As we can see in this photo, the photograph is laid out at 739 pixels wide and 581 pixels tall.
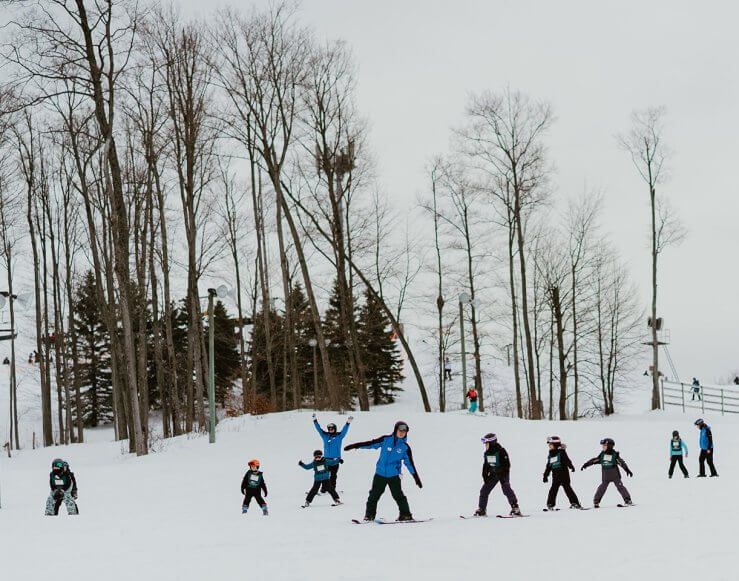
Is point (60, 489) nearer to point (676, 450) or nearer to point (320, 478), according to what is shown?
point (320, 478)

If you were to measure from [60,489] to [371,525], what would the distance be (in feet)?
24.1

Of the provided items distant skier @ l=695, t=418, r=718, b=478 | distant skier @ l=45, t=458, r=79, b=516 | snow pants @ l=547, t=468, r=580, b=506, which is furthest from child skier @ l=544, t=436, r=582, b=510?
distant skier @ l=45, t=458, r=79, b=516

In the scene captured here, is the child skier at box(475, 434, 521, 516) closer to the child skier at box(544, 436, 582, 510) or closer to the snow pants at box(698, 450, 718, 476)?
the child skier at box(544, 436, 582, 510)

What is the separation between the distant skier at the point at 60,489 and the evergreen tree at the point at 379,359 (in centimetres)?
3598

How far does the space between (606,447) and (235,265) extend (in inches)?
1018

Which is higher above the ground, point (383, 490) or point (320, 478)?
point (383, 490)

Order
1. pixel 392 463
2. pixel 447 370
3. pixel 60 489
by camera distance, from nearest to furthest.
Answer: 1. pixel 392 463
2. pixel 60 489
3. pixel 447 370

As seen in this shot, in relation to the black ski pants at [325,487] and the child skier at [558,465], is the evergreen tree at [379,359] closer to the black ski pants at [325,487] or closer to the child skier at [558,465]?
the black ski pants at [325,487]

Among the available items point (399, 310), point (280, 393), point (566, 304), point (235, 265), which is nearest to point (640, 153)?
point (566, 304)

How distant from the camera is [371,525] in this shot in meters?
12.2

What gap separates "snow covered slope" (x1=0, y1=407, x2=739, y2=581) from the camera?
27.3ft

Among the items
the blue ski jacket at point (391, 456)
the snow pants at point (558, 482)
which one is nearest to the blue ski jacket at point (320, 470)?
the blue ski jacket at point (391, 456)

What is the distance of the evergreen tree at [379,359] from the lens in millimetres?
53062

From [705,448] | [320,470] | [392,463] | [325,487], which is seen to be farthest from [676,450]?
[392,463]
